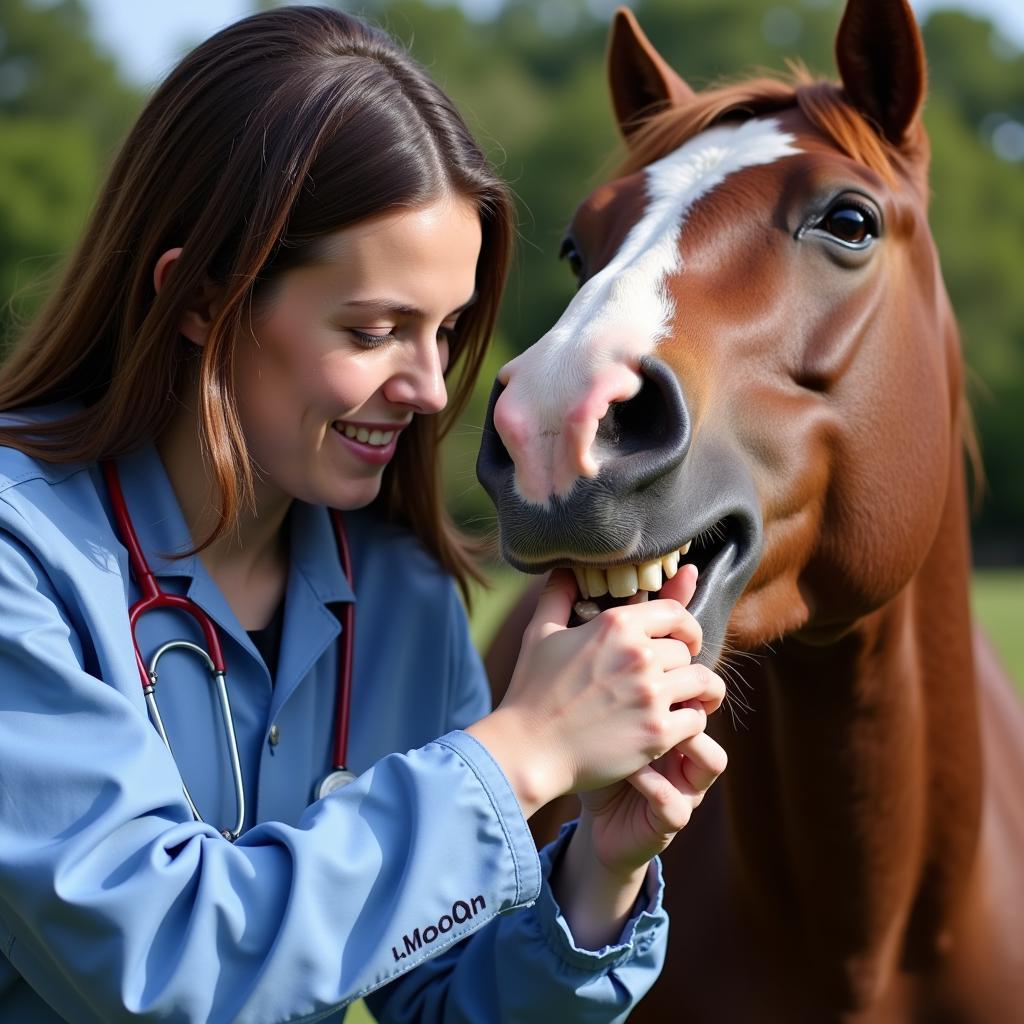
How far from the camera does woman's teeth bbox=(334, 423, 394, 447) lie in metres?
2.04

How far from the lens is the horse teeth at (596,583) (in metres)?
1.75

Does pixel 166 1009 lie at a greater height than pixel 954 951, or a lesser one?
greater

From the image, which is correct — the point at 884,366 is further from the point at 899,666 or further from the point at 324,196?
the point at 324,196

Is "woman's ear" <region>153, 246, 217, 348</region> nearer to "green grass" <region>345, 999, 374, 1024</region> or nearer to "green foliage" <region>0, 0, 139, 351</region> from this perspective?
"green grass" <region>345, 999, 374, 1024</region>

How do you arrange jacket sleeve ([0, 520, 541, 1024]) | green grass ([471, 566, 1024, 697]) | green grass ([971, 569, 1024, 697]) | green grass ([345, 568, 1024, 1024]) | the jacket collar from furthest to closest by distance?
green grass ([971, 569, 1024, 697])
green grass ([471, 566, 1024, 697])
green grass ([345, 568, 1024, 1024])
the jacket collar
jacket sleeve ([0, 520, 541, 1024])

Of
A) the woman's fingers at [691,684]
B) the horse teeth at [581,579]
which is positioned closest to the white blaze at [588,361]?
the horse teeth at [581,579]

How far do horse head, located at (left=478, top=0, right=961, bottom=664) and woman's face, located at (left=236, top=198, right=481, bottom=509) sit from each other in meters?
0.23

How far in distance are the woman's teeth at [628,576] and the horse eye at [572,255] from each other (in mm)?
811

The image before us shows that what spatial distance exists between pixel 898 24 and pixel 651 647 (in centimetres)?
122

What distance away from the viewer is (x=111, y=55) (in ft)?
134

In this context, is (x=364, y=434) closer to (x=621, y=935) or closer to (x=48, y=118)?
(x=621, y=935)

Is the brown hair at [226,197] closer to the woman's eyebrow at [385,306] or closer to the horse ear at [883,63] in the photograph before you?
the woman's eyebrow at [385,306]

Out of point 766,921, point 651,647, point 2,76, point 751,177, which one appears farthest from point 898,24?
point 2,76

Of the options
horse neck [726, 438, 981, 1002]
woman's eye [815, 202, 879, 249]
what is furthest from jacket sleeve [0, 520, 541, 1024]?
woman's eye [815, 202, 879, 249]
